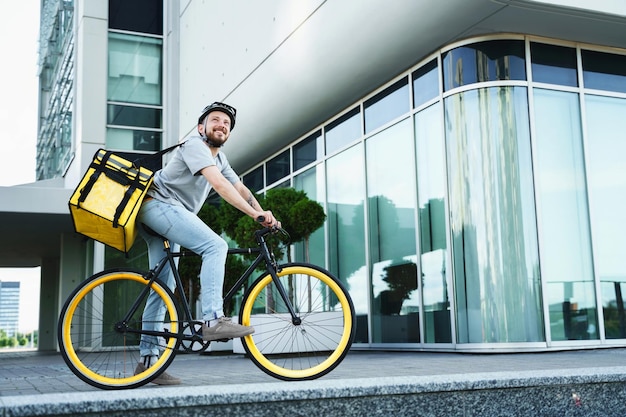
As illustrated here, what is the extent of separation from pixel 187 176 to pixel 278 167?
32.1 ft

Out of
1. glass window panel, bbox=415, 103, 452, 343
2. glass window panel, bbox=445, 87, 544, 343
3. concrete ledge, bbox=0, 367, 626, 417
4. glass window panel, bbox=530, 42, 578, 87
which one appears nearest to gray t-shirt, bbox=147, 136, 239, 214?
concrete ledge, bbox=0, 367, 626, 417

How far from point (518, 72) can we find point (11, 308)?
186434 mm

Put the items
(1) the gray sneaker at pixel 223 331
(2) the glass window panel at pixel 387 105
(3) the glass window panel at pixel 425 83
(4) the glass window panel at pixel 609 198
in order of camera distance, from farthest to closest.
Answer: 1. (2) the glass window panel at pixel 387 105
2. (3) the glass window panel at pixel 425 83
3. (4) the glass window panel at pixel 609 198
4. (1) the gray sneaker at pixel 223 331

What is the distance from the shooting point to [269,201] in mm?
10125

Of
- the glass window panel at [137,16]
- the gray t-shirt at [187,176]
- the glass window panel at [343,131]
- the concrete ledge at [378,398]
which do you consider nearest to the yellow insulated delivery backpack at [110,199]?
the gray t-shirt at [187,176]

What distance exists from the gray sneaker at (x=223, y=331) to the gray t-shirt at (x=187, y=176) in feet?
2.68

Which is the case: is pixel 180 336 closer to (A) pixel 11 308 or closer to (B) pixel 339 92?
(B) pixel 339 92

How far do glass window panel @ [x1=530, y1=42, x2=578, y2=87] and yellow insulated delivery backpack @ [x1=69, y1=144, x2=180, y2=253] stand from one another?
6.00m

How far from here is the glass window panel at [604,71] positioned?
29.5 ft

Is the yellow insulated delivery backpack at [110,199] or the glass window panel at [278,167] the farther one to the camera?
the glass window panel at [278,167]

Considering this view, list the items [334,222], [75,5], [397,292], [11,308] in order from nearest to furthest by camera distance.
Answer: [397,292] → [334,222] → [75,5] → [11,308]

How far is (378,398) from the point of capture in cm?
303

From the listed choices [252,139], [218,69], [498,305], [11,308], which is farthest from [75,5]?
[11,308]

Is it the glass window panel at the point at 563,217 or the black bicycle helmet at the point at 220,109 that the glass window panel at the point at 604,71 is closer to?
the glass window panel at the point at 563,217
